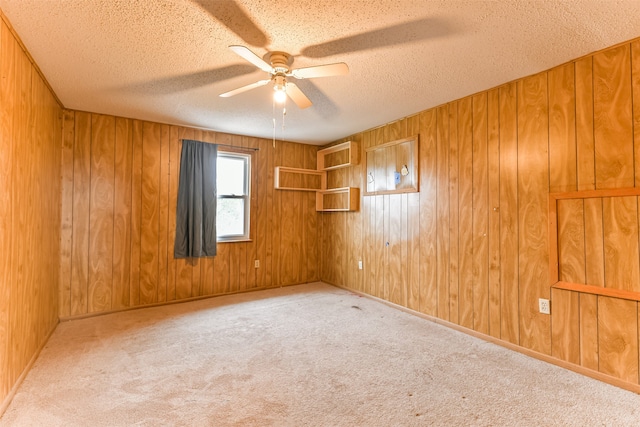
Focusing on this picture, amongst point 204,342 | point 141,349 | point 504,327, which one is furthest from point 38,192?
point 504,327

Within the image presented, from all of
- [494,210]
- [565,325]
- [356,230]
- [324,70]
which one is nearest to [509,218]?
[494,210]

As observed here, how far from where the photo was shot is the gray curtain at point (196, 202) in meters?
4.15

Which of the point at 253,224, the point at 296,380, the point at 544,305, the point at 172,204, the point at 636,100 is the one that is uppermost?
the point at 636,100

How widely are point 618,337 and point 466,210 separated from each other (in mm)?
1442

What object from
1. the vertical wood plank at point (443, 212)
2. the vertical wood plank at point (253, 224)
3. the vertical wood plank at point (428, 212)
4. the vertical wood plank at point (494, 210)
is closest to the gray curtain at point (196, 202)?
the vertical wood plank at point (253, 224)

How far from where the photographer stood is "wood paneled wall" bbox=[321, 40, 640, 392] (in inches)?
85.0

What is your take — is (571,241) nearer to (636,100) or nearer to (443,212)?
(636,100)

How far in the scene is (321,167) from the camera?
530 cm

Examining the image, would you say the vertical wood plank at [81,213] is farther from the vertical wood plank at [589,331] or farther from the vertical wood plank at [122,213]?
the vertical wood plank at [589,331]

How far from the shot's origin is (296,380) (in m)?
2.21

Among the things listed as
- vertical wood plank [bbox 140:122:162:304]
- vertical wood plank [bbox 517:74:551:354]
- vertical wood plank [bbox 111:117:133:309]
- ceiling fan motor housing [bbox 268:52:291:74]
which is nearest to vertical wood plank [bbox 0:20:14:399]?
ceiling fan motor housing [bbox 268:52:291:74]

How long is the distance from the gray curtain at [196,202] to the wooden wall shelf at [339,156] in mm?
1785

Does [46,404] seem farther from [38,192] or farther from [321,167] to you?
[321,167]

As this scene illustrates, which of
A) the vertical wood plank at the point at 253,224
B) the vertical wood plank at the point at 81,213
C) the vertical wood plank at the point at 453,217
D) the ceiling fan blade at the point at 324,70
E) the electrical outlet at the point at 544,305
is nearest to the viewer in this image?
the ceiling fan blade at the point at 324,70
